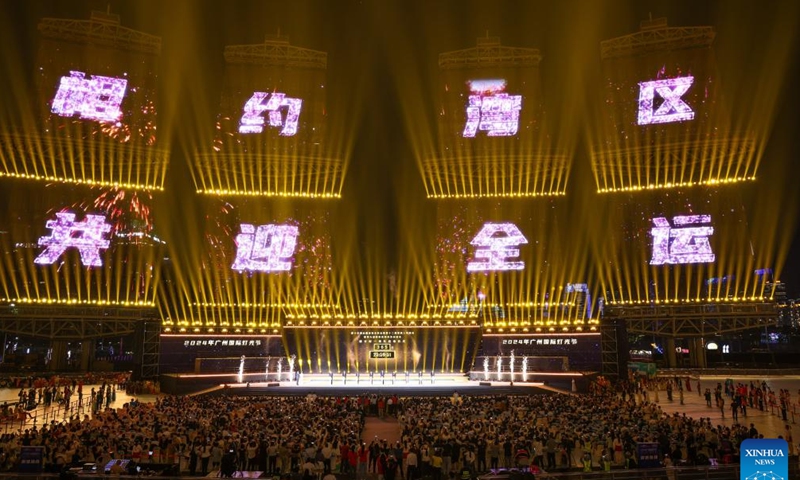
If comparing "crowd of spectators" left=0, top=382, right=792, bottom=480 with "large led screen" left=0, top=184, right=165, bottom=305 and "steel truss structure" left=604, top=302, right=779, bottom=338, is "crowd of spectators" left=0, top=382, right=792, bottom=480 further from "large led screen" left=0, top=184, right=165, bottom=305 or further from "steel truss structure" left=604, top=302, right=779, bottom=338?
"steel truss structure" left=604, top=302, right=779, bottom=338

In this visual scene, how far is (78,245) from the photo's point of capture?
4616cm

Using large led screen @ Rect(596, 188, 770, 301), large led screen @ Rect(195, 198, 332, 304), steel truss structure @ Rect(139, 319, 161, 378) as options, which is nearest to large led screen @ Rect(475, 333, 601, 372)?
large led screen @ Rect(596, 188, 770, 301)

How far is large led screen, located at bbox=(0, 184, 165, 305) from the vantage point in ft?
147

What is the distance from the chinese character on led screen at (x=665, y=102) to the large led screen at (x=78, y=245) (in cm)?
4405

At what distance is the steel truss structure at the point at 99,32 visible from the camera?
46.4 meters

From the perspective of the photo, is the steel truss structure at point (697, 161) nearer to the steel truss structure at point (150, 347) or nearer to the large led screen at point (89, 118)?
the steel truss structure at point (150, 347)

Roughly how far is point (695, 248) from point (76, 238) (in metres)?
51.7

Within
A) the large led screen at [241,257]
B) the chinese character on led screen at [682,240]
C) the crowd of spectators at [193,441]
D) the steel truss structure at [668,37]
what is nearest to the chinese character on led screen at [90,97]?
the large led screen at [241,257]

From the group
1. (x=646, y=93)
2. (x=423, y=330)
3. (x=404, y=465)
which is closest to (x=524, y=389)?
(x=423, y=330)

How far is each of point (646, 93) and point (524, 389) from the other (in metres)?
29.6

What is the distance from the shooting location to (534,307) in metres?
48.9

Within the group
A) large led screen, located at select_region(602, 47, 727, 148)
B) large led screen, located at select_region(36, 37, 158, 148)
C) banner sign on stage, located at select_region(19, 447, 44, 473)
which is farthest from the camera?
large led screen, located at select_region(602, 47, 727, 148)

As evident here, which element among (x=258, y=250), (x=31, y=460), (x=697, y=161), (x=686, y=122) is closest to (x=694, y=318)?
(x=697, y=161)

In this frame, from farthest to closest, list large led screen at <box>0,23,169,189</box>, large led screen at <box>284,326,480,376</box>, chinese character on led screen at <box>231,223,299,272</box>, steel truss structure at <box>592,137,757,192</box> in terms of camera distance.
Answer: chinese character on led screen at <box>231,223,299,272</box> → steel truss structure at <box>592,137,757,192</box> → large led screen at <box>284,326,480,376</box> → large led screen at <box>0,23,169,189</box>
